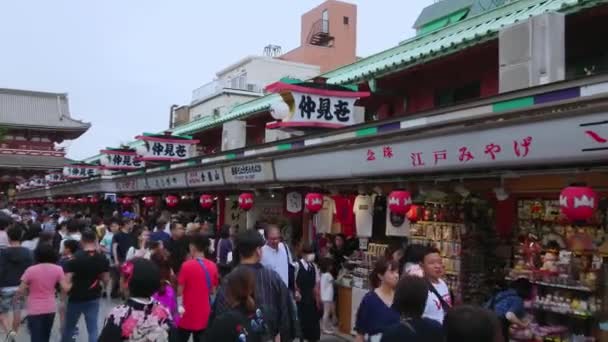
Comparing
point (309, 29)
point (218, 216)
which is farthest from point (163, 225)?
point (309, 29)

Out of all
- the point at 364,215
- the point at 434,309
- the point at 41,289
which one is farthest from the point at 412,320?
the point at 364,215

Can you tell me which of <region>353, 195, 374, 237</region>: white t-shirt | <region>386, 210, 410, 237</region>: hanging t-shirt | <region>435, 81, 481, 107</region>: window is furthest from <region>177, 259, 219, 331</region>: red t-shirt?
<region>435, 81, 481, 107</region>: window

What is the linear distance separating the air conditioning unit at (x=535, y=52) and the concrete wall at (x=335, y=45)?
31781 millimetres

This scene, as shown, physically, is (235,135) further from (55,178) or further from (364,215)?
(55,178)

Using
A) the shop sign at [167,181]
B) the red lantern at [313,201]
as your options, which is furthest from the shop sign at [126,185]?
the red lantern at [313,201]

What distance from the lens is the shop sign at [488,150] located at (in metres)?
6.27

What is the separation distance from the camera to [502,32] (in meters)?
9.65

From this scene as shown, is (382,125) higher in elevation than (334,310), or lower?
higher

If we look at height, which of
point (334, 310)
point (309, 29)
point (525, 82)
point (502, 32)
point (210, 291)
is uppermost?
point (309, 29)

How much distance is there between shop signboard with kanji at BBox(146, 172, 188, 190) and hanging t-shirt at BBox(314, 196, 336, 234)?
5.89m

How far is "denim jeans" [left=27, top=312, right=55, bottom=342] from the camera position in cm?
756

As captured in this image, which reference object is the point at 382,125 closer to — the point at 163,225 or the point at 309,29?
the point at 163,225

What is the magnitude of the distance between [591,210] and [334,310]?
6.20 metres

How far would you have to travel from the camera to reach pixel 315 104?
1197 centimetres
